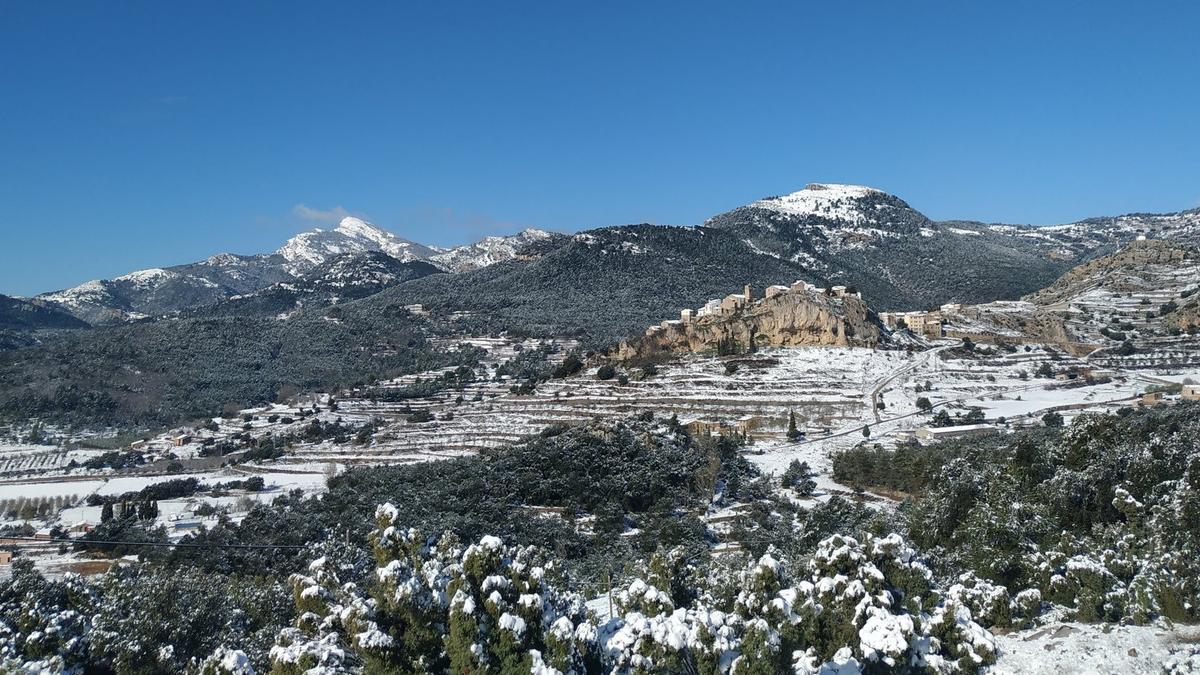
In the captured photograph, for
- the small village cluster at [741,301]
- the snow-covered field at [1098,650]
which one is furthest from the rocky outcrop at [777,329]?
the snow-covered field at [1098,650]

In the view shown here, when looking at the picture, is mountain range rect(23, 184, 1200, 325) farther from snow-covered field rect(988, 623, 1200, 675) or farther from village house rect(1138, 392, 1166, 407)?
snow-covered field rect(988, 623, 1200, 675)

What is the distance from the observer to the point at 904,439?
1695 inches

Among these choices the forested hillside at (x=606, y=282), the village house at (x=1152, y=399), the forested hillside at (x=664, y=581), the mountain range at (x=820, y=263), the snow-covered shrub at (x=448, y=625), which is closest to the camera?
the snow-covered shrub at (x=448, y=625)

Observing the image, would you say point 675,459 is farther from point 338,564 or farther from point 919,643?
point 919,643

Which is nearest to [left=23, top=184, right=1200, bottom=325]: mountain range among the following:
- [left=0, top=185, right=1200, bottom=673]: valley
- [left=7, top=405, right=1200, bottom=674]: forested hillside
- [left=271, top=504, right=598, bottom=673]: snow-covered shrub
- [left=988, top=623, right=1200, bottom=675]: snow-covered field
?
[left=0, top=185, right=1200, bottom=673]: valley

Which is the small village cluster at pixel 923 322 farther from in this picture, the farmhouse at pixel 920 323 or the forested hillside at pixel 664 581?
the forested hillside at pixel 664 581

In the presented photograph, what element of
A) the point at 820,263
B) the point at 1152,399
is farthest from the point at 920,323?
the point at 820,263

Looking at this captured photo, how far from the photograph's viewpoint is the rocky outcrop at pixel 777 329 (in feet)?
214

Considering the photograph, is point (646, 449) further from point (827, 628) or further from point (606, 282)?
point (606, 282)

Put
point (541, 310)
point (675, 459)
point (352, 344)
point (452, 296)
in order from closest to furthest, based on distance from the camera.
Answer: point (675, 459), point (352, 344), point (541, 310), point (452, 296)

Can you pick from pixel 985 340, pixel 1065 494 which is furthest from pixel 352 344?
pixel 1065 494

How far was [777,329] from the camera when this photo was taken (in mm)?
66375

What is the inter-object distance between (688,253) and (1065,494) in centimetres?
13258

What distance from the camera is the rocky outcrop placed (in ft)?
214
